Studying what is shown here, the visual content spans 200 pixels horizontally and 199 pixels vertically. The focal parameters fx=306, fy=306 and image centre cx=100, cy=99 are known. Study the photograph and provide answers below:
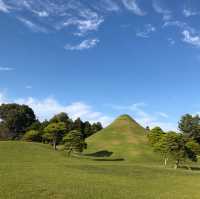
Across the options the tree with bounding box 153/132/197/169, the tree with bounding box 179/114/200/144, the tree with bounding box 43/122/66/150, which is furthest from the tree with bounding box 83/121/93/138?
the tree with bounding box 153/132/197/169

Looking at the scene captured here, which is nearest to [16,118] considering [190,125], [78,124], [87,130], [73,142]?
[78,124]

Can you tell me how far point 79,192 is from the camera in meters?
27.8

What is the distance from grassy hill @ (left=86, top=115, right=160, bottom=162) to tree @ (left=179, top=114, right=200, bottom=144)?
Result: 2746cm

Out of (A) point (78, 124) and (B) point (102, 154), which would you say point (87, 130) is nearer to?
(A) point (78, 124)

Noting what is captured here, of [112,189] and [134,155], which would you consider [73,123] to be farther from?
[112,189]

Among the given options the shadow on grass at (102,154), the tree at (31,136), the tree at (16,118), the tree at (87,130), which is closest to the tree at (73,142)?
the shadow on grass at (102,154)

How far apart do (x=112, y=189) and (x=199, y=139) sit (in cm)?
11912

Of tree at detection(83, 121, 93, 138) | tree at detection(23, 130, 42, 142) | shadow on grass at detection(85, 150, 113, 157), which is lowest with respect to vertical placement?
shadow on grass at detection(85, 150, 113, 157)

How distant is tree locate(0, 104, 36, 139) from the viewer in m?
149

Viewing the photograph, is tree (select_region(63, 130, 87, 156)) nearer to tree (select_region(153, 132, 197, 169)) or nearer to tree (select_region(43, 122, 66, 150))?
tree (select_region(43, 122, 66, 150))

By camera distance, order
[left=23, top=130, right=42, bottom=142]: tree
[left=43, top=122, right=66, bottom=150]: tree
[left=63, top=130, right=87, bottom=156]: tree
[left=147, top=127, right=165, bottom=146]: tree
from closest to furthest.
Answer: [left=63, top=130, right=87, bottom=156]: tree, [left=43, top=122, right=66, bottom=150]: tree, [left=147, top=127, right=165, bottom=146]: tree, [left=23, top=130, right=42, bottom=142]: tree

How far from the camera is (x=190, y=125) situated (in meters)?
150

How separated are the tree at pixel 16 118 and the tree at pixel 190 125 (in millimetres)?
76202

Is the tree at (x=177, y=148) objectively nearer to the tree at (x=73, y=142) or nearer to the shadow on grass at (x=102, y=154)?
the tree at (x=73, y=142)
